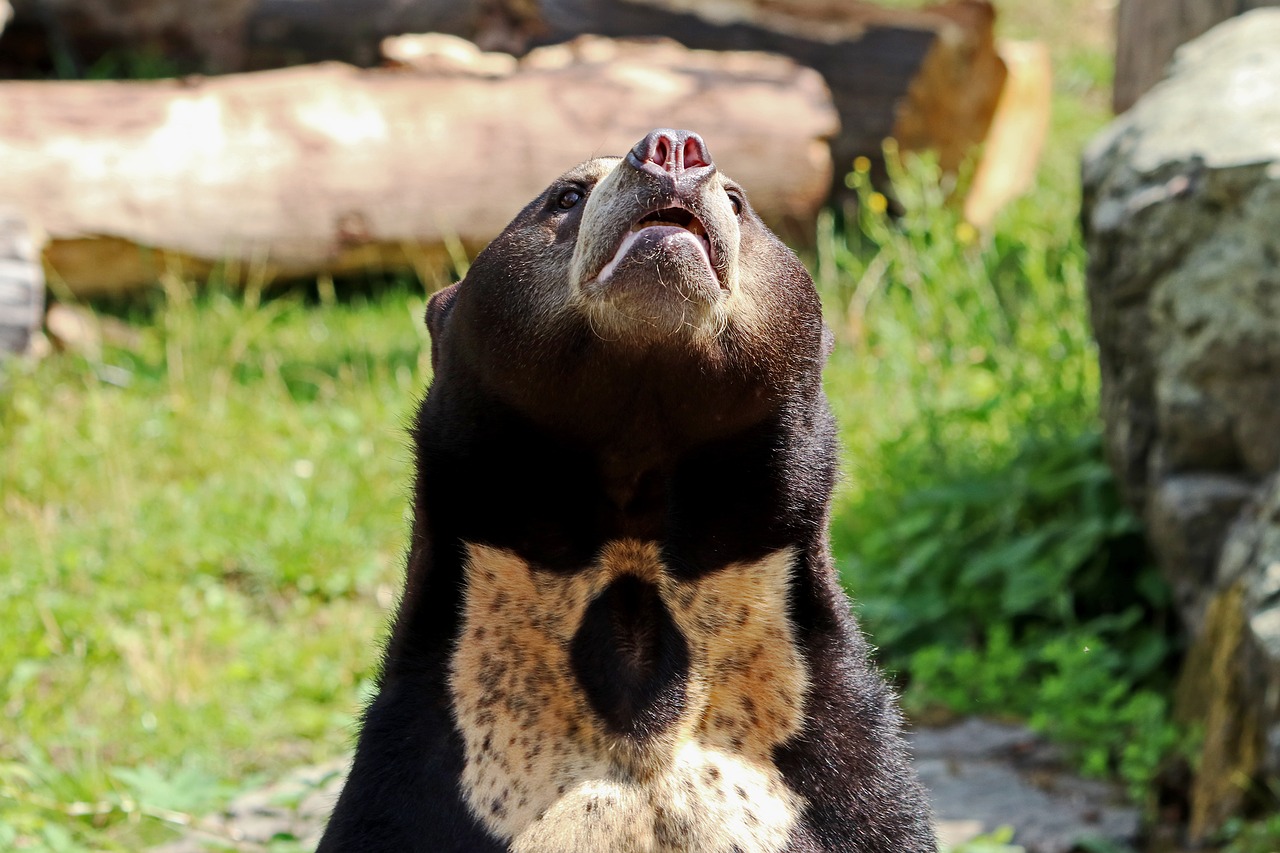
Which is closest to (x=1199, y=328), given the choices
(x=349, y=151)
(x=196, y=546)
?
(x=196, y=546)

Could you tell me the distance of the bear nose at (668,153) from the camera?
224cm

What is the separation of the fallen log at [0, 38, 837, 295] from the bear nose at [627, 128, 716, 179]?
4.79 metres

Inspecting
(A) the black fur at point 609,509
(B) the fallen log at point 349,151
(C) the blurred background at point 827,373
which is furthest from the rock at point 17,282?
(A) the black fur at point 609,509

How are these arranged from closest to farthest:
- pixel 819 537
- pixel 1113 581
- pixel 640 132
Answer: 1. pixel 819 537
2. pixel 1113 581
3. pixel 640 132

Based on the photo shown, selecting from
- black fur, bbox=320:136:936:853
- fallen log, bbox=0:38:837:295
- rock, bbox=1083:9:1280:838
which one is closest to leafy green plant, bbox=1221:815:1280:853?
rock, bbox=1083:9:1280:838

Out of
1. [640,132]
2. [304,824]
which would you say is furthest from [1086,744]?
[640,132]

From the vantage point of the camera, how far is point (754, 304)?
93.8 inches

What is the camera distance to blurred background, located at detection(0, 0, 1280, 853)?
406 centimetres

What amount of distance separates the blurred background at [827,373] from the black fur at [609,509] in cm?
32

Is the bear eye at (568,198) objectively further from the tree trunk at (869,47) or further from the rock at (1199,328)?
the tree trunk at (869,47)

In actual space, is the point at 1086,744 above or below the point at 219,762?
above

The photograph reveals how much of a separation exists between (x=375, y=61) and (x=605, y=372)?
678 cm

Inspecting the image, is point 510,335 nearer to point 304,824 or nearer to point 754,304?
point 754,304

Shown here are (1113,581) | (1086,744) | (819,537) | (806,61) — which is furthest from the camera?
(806,61)
